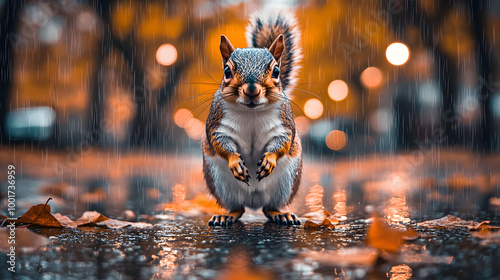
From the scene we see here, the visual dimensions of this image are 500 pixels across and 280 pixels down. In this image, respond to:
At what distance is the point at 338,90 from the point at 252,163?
1468 centimetres

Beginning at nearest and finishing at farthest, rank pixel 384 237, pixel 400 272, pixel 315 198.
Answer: pixel 400 272 → pixel 384 237 → pixel 315 198

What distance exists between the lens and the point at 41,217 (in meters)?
3.58

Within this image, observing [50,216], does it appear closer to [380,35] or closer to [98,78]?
[380,35]

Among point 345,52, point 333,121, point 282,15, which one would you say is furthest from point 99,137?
point 282,15

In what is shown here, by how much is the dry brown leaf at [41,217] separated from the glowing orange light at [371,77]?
47.6 feet

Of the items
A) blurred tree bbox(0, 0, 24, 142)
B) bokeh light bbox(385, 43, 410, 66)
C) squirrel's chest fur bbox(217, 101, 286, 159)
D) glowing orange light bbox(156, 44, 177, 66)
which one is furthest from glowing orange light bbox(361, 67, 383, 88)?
squirrel's chest fur bbox(217, 101, 286, 159)

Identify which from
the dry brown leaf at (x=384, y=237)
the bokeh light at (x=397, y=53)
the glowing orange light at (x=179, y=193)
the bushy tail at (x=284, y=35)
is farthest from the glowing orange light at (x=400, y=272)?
the bokeh light at (x=397, y=53)

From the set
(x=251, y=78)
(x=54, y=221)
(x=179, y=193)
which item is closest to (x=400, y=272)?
(x=251, y=78)

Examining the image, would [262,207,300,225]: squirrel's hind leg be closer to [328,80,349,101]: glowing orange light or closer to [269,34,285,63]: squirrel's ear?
[269,34,285,63]: squirrel's ear

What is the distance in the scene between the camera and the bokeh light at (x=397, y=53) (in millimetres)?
15102

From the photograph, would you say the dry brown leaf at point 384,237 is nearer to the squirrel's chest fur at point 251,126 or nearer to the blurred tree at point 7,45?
the squirrel's chest fur at point 251,126

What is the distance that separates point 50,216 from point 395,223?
259 centimetres

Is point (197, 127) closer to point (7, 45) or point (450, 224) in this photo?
point (7, 45)

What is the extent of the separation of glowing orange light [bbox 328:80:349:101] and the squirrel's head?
13.1 m
